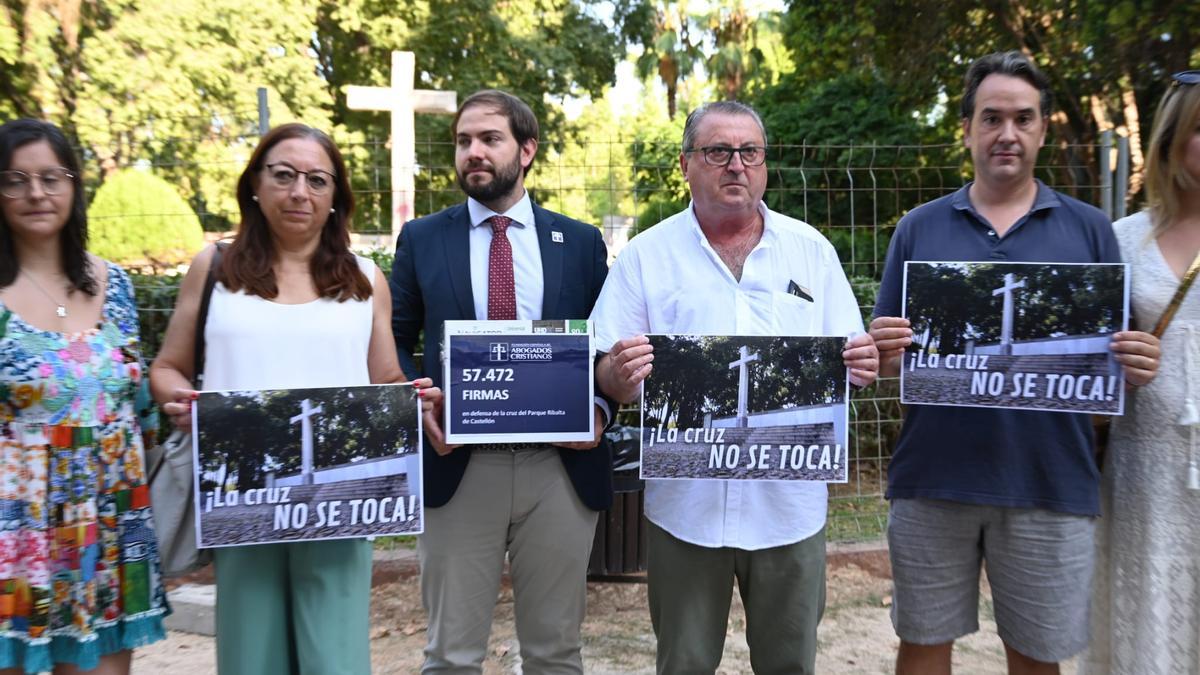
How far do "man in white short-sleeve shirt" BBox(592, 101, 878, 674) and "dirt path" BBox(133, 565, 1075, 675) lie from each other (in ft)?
5.87

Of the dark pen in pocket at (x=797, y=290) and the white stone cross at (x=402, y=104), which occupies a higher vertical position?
the white stone cross at (x=402, y=104)

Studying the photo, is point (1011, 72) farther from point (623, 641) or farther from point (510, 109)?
point (623, 641)

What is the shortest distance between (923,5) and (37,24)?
15539 millimetres

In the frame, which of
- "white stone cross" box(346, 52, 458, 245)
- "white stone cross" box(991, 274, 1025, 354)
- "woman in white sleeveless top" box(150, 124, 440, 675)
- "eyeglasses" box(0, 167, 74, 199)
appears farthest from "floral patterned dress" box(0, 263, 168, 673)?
"white stone cross" box(346, 52, 458, 245)

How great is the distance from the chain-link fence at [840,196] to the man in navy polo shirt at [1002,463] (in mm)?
2653

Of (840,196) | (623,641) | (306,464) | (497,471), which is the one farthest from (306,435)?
(840,196)

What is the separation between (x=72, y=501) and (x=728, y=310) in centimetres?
219

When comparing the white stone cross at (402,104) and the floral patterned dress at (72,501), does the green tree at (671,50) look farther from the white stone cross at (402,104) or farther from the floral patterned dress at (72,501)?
the floral patterned dress at (72,501)

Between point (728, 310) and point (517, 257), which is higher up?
point (517, 257)

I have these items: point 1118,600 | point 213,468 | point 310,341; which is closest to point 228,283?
point 310,341

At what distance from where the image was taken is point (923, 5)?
10992 mm

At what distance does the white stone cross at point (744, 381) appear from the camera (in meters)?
2.79

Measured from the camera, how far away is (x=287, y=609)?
2.78 meters

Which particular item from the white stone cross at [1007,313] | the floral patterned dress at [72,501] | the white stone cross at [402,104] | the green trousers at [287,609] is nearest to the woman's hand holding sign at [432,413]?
the green trousers at [287,609]
